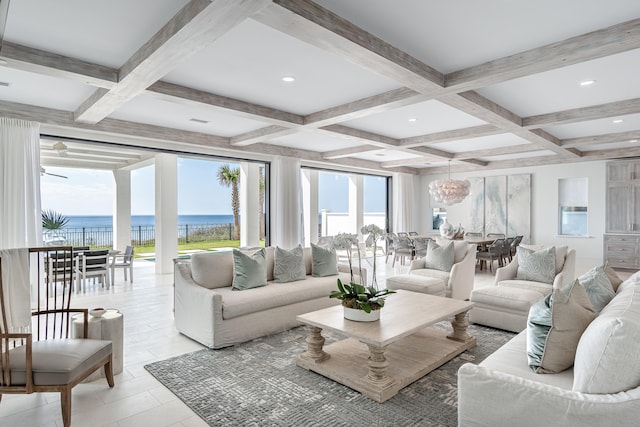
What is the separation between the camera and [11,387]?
2.22m

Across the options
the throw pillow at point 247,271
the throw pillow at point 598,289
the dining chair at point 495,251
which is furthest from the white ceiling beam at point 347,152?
the throw pillow at point 598,289

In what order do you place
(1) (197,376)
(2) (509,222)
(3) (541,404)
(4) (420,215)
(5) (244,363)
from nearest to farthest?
1. (3) (541,404)
2. (1) (197,376)
3. (5) (244,363)
4. (2) (509,222)
5. (4) (420,215)

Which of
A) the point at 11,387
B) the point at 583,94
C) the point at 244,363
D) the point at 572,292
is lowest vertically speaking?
the point at 244,363

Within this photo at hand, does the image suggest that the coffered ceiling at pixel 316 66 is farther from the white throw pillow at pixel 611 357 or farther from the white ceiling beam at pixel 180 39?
the white throw pillow at pixel 611 357

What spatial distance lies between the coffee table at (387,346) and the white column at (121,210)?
352 inches

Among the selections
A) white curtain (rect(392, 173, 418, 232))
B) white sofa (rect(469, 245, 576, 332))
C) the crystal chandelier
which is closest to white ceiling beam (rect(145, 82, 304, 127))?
white sofa (rect(469, 245, 576, 332))

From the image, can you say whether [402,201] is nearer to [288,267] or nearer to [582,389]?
[288,267]

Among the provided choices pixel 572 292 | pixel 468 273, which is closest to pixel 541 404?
pixel 572 292

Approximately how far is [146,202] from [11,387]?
1616cm

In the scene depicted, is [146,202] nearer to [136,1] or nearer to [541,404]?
[136,1]

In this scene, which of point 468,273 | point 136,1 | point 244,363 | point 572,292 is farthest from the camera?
point 468,273

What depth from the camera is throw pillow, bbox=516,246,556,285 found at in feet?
14.8

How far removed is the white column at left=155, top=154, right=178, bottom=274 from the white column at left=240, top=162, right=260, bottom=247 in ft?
5.16

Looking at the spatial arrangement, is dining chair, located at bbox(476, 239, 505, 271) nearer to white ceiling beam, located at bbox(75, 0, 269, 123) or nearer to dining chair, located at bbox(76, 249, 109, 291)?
white ceiling beam, located at bbox(75, 0, 269, 123)
